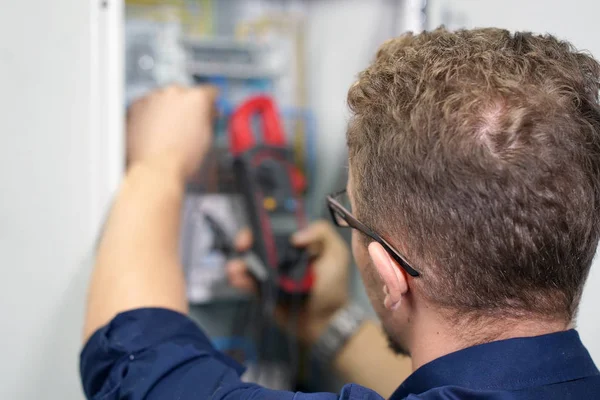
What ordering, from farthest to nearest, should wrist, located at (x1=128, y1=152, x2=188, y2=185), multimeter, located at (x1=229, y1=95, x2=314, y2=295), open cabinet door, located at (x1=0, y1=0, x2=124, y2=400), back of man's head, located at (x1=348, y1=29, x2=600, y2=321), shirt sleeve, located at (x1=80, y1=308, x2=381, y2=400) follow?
multimeter, located at (x1=229, y1=95, x2=314, y2=295) → wrist, located at (x1=128, y1=152, x2=188, y2=185) → open cabinet door, located at (x1=0, y1=0, x2=124, y2=400) → shirt sleeve, located at (x1=80, y1=308, x2=381, y2=400) → back of man's head, located at (x1=348, y1=29, x2=600, y2=321)

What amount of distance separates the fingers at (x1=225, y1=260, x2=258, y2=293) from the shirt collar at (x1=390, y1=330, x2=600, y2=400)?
0.72m

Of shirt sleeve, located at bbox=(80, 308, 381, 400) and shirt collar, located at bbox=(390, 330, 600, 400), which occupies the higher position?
shirt collar, located at bbox=(390, 330, 600, 400)

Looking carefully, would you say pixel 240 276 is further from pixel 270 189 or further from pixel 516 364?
pixel 516 364

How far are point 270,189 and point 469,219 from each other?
799 millimetres

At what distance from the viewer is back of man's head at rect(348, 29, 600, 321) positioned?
1.74 feet

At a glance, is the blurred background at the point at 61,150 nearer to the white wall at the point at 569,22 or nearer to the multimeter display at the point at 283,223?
the white wall at the point at 569,22

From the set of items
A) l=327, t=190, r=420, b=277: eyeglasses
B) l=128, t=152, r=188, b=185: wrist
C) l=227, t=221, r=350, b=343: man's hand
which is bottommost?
l=227, t=221, r=350, b=343: man's hand

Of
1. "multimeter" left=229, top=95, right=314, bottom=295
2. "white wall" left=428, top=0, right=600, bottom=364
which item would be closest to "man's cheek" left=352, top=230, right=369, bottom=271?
"white wall" left=428, top=0, right=600, bottom=364

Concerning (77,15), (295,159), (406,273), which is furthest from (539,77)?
(295,159)

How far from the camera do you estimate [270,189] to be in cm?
132

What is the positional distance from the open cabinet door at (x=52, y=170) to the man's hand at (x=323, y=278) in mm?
478

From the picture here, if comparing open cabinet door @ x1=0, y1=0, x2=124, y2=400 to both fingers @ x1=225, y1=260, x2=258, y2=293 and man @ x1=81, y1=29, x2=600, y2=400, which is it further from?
fingers @ x1=225, y1=260, x2=258, y2=293

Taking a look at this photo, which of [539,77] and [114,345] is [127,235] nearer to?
[114,345]

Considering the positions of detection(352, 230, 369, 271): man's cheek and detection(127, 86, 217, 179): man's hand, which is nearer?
detection(352, 230, 369, 271): man's cheek
